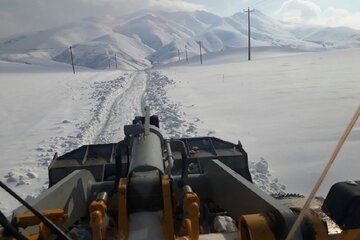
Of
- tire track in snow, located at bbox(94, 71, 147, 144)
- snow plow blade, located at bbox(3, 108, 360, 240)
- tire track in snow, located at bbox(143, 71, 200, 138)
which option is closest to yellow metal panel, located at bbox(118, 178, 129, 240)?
snow plow blade, located at bbox(3, 108, 360, 240)

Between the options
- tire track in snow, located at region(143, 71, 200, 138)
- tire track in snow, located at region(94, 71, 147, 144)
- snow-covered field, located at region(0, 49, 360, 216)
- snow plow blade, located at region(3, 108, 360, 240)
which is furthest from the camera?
tire track in snow, located at region(143, 71, 200, 138)

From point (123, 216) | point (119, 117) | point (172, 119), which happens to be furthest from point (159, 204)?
point (119, 117)

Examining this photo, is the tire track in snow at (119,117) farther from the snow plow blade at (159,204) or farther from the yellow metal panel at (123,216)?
the yellow metal panel at (123,216)

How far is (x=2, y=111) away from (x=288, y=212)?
18.8m

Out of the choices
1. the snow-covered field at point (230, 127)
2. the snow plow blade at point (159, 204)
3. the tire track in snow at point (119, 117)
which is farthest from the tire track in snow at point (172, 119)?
the snow plow blade at point (159, 204)

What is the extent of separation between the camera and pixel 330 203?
2.12 m

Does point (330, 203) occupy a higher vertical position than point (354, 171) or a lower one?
higher

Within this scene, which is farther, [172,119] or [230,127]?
[172,119]

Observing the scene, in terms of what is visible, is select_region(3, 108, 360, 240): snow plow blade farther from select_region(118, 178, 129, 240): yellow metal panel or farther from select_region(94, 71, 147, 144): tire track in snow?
select_region(94, 71, 147, 144): tire track in snow

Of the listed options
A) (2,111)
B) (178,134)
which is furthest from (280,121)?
(2,111)

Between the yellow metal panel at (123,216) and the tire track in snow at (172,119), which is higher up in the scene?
the yellow metal panel at (123,216)

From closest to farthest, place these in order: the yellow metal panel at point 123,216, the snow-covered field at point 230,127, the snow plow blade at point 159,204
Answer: the snow plow blade at point 159,204 < the yellow metal panel at point 123,216 < the snow-covered field at point 230,127

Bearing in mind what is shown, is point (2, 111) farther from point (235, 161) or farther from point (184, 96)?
point (235, 161)

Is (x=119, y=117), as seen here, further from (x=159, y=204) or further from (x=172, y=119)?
(x=159, y=204)
